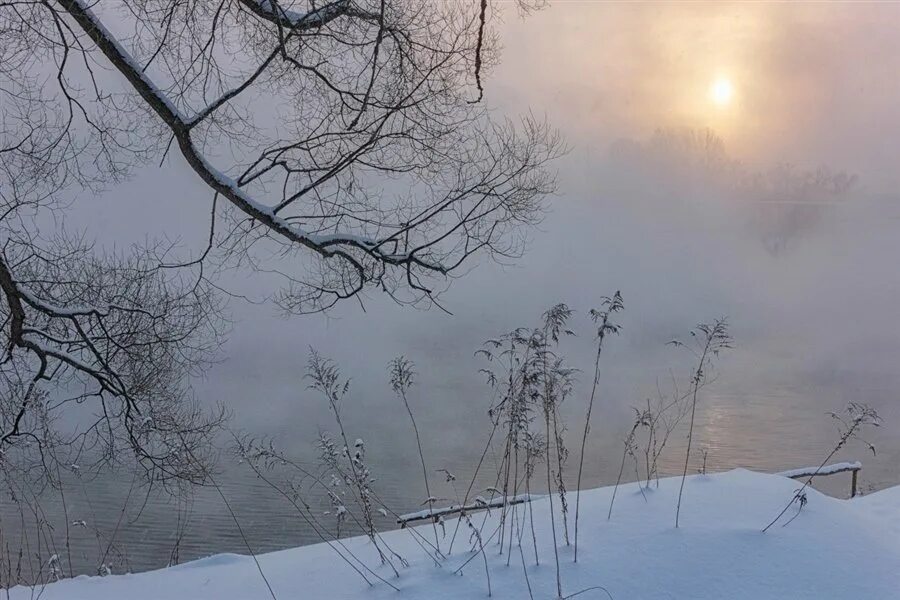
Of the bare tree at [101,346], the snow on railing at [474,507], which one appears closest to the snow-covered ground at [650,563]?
the snow on railing at [474,507]

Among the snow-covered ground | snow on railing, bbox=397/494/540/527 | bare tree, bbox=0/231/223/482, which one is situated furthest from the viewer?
bare tree, bbox=0/231/223/482

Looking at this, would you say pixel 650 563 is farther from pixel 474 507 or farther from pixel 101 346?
pixel 101 346

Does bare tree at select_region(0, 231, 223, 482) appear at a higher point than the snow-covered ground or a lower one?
higher

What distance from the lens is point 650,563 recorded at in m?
3.65

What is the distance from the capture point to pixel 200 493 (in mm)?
20500

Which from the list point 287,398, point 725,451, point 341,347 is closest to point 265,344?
point 341,347

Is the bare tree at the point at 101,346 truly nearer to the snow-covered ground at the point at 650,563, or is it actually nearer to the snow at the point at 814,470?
the snow-covered ground at the point at 650,563

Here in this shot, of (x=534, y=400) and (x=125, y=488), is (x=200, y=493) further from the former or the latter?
(x=534, y=400)

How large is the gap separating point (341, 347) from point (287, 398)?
10.3 metres

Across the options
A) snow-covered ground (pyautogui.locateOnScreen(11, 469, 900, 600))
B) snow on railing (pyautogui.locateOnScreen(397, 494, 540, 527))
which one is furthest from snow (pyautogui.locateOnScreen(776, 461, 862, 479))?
snow on railing (pyautogui.locateOnScreen(397, 494, 540, 527))

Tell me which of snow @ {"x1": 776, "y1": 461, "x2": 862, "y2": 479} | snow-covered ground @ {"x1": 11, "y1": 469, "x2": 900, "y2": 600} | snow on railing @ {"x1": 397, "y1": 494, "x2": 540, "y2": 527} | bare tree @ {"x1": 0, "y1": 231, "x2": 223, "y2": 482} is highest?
bare tree @ {"x1": 0, "y1": 231, "x2": 223, "y2": 482}

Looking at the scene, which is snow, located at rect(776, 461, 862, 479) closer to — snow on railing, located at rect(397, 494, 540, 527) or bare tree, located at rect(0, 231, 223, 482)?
snow on railing, located at rect(397, 494, 540, 527)

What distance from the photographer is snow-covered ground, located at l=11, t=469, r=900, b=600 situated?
3.48m

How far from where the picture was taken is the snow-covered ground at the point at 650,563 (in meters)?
3.48
